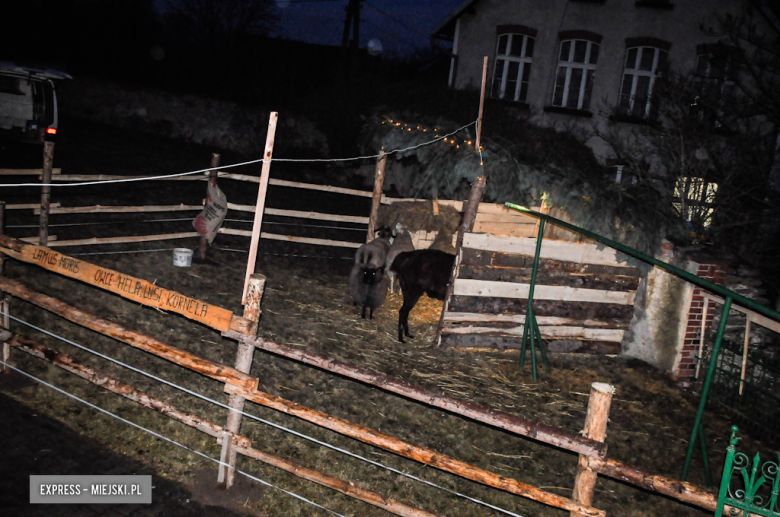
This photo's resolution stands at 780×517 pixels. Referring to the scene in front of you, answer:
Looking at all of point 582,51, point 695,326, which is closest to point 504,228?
point 695,326

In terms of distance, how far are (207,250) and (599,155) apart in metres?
10.7

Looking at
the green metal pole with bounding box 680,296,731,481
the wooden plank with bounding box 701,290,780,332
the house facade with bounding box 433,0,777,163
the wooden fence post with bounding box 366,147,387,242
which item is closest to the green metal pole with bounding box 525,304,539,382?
the green metal pole with bounding box 680,296,731,481

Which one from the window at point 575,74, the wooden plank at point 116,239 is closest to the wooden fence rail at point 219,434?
the wooden plank at point 116,239

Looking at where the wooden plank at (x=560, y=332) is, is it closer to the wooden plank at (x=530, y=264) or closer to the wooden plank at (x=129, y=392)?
the wooden plank at (x=530, y=264)

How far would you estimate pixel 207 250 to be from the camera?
29.1ft

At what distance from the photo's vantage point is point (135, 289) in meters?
4.03

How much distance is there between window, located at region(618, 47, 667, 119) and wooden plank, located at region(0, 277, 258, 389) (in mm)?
13586

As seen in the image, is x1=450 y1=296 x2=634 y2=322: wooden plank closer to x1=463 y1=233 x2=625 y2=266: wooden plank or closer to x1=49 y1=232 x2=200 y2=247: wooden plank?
x1=463 y1=233 x2=625 y2=266: wooden plank

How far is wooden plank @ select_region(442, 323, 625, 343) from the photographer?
23.0ft

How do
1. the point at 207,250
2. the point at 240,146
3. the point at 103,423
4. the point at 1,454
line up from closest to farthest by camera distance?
the point at 1,454
the point at 103,423
the point at 207,250
the point at 240,146

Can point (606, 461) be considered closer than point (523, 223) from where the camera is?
Yes

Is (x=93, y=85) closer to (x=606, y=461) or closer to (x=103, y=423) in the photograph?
(x=103, y=423)

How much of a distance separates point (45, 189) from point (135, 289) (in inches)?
158

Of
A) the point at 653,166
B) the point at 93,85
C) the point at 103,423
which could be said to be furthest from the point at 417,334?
the point at 93,85
